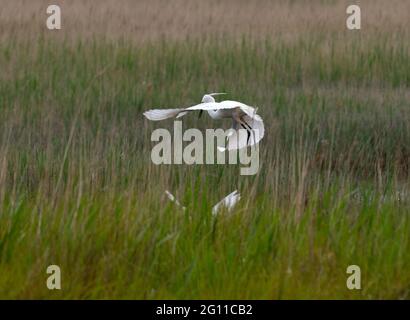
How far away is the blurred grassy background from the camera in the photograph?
463 centimetres

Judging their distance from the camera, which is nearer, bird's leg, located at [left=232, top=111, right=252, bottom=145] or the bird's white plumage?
the bird's white plumage

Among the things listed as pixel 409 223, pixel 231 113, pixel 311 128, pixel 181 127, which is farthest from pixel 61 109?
pixel 409 223

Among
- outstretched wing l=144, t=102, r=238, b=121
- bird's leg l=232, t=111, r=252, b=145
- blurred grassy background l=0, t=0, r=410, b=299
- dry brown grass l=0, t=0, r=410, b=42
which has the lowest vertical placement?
blurred grassy background l=0, t=0, r=410, b=299

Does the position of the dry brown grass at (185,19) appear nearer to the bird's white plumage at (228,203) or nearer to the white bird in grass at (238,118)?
the white bird in grass at (238,118)

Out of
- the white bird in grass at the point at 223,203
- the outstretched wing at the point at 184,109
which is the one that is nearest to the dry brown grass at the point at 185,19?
the outstretched wing at the point at 184,109

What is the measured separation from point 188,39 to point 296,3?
120 inches

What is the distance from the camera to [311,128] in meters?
8.48

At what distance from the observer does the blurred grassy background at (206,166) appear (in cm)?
463

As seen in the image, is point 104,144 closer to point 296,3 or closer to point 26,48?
point 26,48

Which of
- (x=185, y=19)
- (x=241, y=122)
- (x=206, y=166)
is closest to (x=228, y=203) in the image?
(x=241, y=122)

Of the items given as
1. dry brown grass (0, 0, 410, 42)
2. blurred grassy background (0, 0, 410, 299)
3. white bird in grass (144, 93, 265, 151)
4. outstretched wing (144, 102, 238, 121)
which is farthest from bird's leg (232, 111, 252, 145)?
dry brown grass (0, 0, 410, 42)

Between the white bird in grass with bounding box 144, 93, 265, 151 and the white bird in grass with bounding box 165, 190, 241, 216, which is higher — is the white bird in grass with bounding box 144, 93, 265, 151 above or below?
above

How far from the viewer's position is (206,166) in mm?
6680

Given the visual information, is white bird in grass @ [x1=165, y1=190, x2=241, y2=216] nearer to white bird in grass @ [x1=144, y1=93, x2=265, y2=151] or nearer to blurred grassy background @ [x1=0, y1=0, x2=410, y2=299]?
blurred grassy background @ [x1=0, y1=0, x2=410, y2=299]
